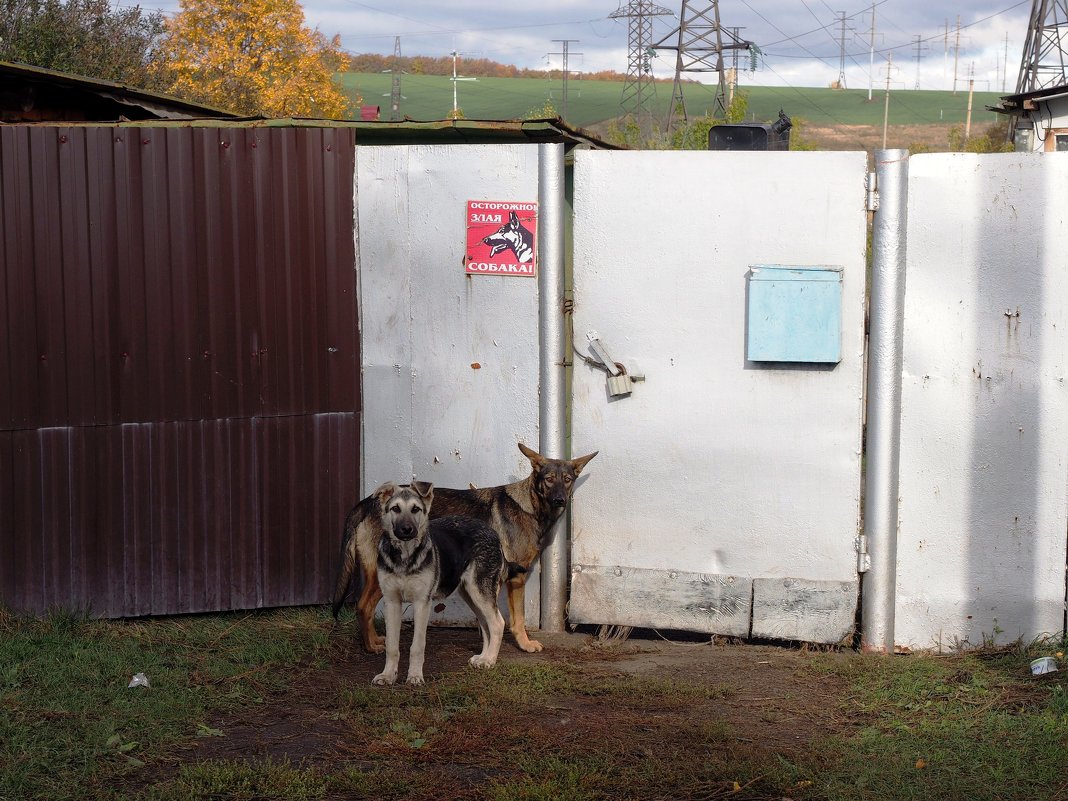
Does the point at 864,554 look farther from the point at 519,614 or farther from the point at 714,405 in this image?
the point at 519,614

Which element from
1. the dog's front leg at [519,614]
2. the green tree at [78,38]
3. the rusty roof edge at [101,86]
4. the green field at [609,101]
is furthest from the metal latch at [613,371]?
the green field at [609,101]

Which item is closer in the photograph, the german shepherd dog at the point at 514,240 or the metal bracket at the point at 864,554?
the metal bracket at the point at 864,554

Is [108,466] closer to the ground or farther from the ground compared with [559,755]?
farther from the ground

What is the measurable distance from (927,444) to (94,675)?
15.3 feet

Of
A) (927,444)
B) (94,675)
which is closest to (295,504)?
(94,675)

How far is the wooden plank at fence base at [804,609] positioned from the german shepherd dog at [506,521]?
1.29 meters

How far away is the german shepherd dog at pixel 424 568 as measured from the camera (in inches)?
220

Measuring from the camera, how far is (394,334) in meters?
6.61

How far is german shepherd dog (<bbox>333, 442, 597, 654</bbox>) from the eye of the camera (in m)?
6.15

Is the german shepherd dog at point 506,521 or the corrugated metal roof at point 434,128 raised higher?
the corrugated metal roof at point 434,128

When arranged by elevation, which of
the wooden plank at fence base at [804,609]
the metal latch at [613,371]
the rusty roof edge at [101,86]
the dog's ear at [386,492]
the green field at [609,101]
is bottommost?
the wooden plank at fence base at [804,609]

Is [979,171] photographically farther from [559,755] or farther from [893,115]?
[893,115]

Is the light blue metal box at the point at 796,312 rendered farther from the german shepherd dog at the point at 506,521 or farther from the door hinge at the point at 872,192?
the german shepherd dog at the point at 506,521

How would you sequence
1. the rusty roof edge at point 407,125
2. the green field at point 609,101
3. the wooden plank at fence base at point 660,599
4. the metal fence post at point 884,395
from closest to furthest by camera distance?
the metal fence post at point 884,395 < the wooden plank at fence base at point 660,599 < the rusty roof edge at point 407,125 < the green field at point 609,101
